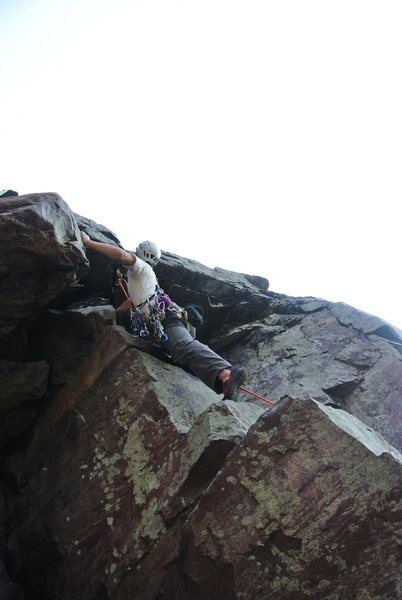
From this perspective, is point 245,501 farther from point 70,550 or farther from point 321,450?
point 70,550

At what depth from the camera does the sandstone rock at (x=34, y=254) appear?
640 cm

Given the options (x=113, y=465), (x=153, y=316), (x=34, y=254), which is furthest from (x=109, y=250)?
(x=113, y=465)

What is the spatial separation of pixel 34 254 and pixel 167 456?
4.14 meters

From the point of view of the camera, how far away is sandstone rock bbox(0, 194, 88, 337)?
640 cm

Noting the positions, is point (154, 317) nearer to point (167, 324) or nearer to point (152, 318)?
point (152, 318)

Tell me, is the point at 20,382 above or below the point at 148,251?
below

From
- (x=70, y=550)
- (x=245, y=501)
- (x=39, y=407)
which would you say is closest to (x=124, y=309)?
(x=39, y=407)

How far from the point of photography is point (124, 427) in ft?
22.2

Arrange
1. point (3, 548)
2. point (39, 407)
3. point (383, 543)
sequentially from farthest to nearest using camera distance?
point (39, 407) < point (3, 548) < point (383, 543)

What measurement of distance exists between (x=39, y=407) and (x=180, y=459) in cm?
424

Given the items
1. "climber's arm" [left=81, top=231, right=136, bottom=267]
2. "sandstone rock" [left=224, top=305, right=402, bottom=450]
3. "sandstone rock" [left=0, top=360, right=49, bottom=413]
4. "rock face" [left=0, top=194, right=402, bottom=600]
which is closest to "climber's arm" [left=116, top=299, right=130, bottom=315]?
"rock face" [left=0, top=194, right=402, bottom=600]

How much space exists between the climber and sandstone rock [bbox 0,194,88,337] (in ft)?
2.60

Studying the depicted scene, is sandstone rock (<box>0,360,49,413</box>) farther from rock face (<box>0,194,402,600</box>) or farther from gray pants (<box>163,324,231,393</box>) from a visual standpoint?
gray pants (<box>163,324,231,393</box>)

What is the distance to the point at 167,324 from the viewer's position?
8.35m
